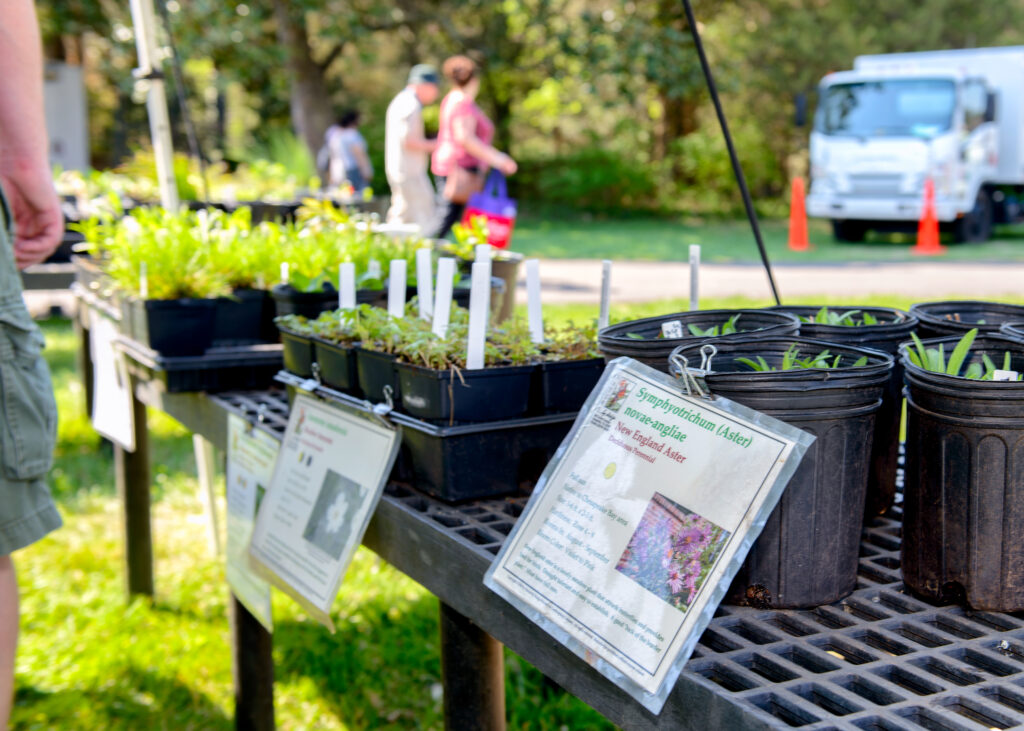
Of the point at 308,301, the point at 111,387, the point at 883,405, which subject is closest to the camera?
the point at 883,405

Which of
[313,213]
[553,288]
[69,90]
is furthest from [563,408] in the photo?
[69,90]

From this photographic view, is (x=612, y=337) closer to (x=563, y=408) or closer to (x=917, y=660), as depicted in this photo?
(x=563, y=408)

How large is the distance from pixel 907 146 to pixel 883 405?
12.6 m

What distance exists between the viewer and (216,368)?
7.99 feet

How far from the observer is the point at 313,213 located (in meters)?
3.94

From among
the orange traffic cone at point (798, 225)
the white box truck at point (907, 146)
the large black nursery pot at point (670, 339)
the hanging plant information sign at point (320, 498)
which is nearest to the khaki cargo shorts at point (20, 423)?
the hanging plant information sign at point (320, 498)

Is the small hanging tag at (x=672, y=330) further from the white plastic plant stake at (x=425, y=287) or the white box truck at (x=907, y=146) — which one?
the white box truck at (x=907, y=146)

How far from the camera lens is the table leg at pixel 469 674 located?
177 centimetres

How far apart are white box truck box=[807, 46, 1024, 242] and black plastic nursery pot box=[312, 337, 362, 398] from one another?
40.4ft

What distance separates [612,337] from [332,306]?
108cm

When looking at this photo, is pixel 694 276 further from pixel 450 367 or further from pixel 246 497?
pixel 246 497

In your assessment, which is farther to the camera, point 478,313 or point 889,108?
point 889,108

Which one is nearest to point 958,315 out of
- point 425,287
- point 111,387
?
point 425,287

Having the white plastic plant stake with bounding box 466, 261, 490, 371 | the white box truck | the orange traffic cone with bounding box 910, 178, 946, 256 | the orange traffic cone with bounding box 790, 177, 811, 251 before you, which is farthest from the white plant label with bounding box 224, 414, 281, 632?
the white box truck
